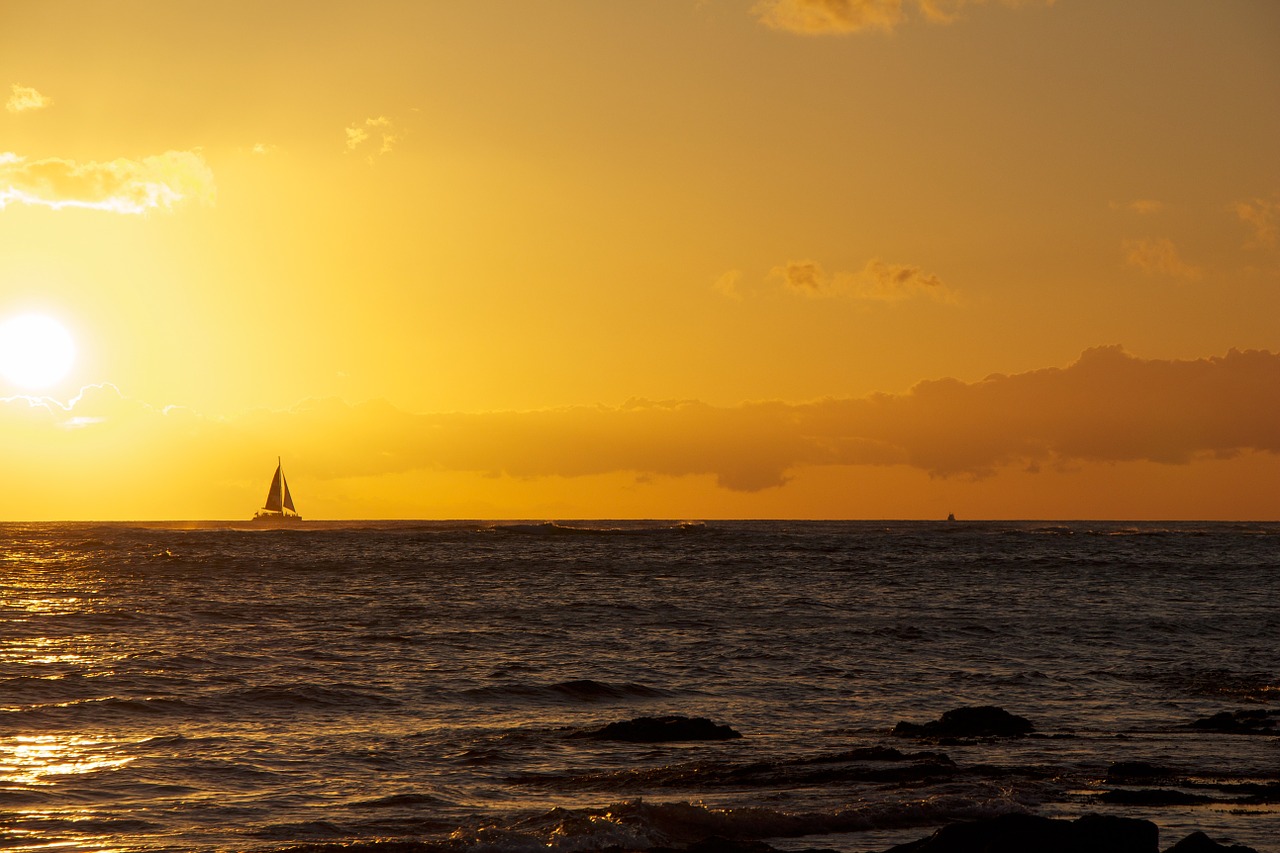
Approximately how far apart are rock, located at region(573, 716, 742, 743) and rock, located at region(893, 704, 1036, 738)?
3001 millimetres

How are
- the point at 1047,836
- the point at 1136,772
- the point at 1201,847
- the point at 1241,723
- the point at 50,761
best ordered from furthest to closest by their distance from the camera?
the point at 1241,723, the point at 50,761, the point at 1136,772, the point at 1047,836, the point at 1201,847

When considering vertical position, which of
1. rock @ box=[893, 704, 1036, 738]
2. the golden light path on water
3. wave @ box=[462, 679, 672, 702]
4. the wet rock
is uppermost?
the wet rock

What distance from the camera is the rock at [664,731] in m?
20.3

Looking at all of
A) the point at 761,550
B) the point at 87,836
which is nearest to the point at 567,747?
the point at 87,836

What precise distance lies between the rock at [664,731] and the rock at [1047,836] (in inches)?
343

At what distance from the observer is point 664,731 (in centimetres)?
2042

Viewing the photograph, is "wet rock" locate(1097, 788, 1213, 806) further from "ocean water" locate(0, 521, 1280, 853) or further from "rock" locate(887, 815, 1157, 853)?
"rock" locate(887, 815, 1157, 853)

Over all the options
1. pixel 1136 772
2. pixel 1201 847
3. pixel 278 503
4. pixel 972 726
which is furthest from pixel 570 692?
pixel 278 503

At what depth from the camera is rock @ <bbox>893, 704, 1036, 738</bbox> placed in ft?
66.5

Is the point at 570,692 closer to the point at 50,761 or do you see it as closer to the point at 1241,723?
the point at 50,761

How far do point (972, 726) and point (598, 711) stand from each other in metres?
7.29

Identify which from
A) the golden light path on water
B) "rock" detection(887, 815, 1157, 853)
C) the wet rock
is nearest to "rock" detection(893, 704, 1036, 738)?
the wet rock

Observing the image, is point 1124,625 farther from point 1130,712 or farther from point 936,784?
point 936,784

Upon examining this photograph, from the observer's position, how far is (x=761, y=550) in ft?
328
